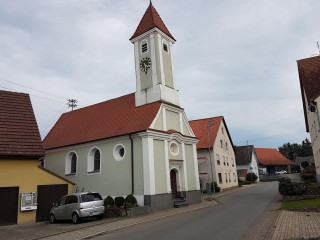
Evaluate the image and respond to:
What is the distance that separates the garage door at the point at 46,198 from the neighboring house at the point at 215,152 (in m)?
19.2

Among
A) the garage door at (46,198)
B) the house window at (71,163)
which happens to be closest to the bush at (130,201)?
the garage door at (46,198)

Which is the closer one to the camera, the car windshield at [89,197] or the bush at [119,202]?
the car windshield at [89,197]

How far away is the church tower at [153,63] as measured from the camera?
24.1 m

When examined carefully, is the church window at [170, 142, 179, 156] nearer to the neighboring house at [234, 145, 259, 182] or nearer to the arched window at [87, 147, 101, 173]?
the arched window at [87, 147, 101, 173]

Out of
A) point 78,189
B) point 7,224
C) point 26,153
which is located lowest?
point 7,224

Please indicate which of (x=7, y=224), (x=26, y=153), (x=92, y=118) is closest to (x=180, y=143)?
(x=92, y=118)

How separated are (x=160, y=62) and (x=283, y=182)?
13402 mm

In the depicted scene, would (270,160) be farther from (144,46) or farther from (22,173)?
(22,173)

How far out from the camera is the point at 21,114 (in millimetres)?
18719

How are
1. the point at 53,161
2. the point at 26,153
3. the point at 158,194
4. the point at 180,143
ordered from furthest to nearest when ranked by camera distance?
the point at 53,161 → the point at 180,143 → the point at 158,194 → the point at 26,153

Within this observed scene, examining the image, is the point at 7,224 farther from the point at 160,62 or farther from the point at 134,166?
the point at 160,62

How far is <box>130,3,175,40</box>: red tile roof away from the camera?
25.3 meters

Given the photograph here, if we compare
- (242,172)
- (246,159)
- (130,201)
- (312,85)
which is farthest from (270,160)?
(130,201)

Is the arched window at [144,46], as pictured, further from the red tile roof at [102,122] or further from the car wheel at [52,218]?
the car wheel at [52,218]
